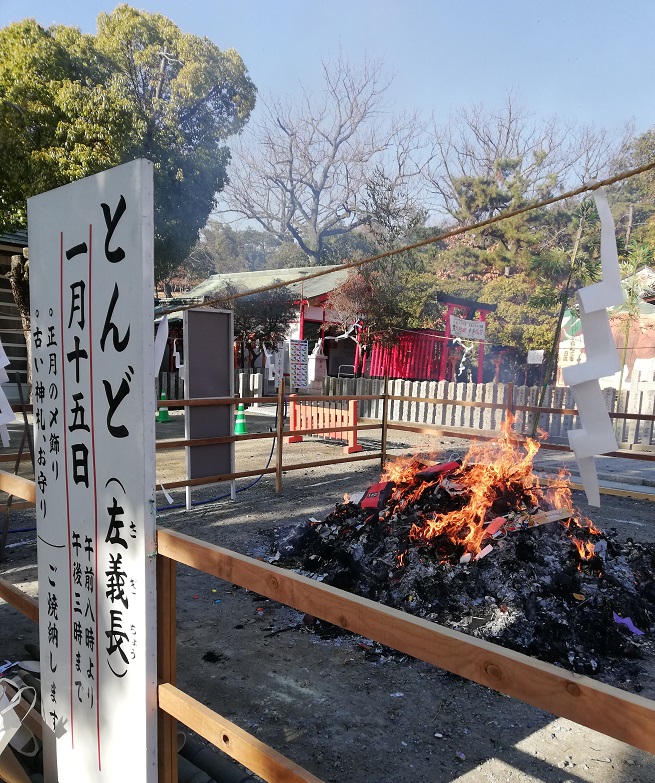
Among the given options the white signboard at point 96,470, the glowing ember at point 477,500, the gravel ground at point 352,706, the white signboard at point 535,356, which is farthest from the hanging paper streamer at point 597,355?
the white signboard at point 535,356

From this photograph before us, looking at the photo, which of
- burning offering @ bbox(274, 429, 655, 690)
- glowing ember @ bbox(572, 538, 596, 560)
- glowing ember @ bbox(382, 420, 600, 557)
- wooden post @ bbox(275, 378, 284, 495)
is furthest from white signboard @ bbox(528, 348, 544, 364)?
glowing ember @ bbox(572, 538, 596, 560)

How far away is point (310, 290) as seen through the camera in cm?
2081

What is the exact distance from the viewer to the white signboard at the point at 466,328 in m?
17.0

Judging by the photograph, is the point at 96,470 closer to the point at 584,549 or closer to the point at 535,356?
the point at 584,549

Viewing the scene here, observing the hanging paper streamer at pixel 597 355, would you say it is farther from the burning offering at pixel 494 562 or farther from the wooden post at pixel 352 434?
the wooden post at pixel 352 434

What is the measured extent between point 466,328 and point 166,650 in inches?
653

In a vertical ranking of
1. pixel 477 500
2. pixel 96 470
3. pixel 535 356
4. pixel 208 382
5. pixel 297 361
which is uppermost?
pixel 535 356

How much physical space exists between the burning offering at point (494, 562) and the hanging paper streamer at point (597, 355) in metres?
1.75

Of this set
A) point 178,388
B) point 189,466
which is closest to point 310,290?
point 178,388

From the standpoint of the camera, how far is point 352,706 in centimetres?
293

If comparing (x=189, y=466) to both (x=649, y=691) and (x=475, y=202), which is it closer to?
(x=649, y=691)

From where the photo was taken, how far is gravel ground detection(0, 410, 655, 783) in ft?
8.20

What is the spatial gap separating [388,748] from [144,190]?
2577 mm

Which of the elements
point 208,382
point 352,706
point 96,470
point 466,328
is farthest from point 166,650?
point 466,328
